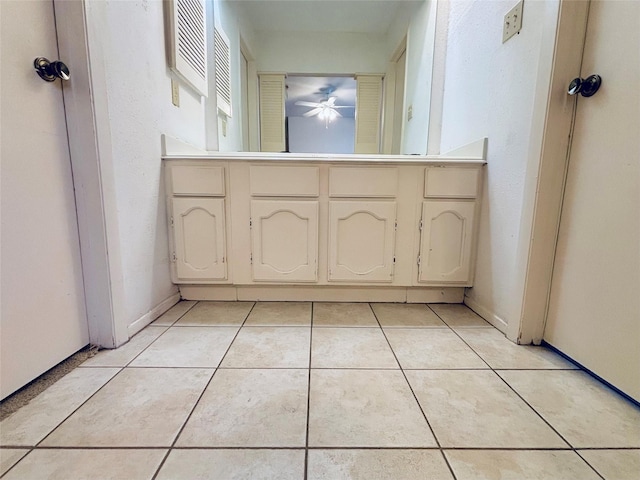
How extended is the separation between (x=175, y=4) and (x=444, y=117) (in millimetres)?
1646

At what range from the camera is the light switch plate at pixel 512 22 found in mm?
1156

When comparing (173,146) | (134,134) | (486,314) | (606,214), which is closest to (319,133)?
(173,146)

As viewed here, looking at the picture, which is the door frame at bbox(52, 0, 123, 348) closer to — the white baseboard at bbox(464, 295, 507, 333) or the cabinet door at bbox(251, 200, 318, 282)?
the cabinet door at bbox(251, 200, 318, 282)

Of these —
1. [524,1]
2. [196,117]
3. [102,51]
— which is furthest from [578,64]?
[196,117]

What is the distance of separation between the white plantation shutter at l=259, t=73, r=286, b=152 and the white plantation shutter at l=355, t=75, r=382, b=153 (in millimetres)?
784

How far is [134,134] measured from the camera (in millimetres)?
1182

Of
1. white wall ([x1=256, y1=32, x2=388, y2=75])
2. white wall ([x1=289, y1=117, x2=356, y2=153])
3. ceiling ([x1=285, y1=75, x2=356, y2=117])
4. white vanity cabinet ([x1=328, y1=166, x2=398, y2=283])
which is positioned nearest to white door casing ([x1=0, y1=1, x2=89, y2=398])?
white vanity cabinet ([x1=328, y1=166, x2=398, y2=283])

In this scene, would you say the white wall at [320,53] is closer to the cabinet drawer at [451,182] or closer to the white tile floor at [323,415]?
the cabinet drawer at [451,182]

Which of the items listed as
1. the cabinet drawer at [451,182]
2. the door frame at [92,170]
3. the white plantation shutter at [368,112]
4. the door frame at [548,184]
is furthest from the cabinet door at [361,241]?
the white plantation shutter at [368,112]

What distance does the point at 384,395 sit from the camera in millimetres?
823

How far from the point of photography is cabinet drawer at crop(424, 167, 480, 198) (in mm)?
1449

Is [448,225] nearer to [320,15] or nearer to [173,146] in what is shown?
[173,146]

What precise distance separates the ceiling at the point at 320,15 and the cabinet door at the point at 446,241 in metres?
1.87

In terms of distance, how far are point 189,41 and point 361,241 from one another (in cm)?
147
